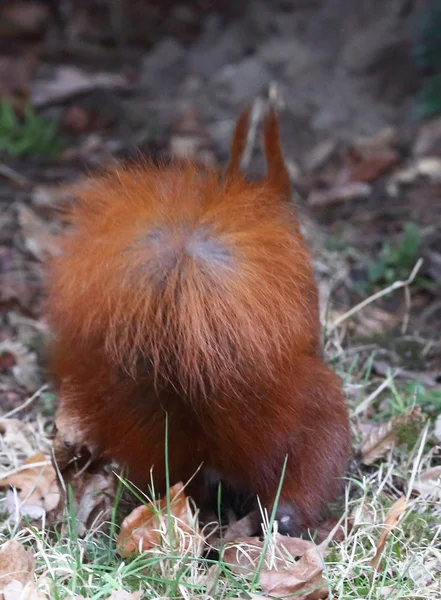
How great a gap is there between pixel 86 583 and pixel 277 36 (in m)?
4.09

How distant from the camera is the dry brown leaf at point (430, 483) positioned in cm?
231

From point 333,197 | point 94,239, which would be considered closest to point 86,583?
point 94,239

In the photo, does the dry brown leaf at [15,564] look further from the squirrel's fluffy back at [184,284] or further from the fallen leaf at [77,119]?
the fallen leaf at [77,119]

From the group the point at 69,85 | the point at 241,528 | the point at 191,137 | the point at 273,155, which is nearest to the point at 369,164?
the point at 191,137

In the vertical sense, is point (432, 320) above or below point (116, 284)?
below

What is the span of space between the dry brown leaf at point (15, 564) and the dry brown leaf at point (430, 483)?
1063 mm

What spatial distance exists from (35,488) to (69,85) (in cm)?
348

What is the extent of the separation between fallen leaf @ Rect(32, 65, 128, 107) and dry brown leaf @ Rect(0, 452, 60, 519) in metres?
3.24

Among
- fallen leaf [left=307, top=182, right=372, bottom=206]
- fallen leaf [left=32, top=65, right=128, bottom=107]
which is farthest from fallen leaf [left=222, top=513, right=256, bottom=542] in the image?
fallen leaf [left=32, top=65, right=128, bottom=107]

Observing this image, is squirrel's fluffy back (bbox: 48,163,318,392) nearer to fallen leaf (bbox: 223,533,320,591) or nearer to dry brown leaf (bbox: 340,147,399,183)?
fallen leaf (bbox: 223,533,320,591)

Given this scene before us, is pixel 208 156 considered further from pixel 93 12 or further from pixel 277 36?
pixel 93 12

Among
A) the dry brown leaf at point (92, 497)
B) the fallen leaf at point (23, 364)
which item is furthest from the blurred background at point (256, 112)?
the dry brown leaf at point (92, 497)

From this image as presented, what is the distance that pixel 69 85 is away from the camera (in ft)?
17.4

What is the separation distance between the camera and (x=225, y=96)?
17.3 ft
